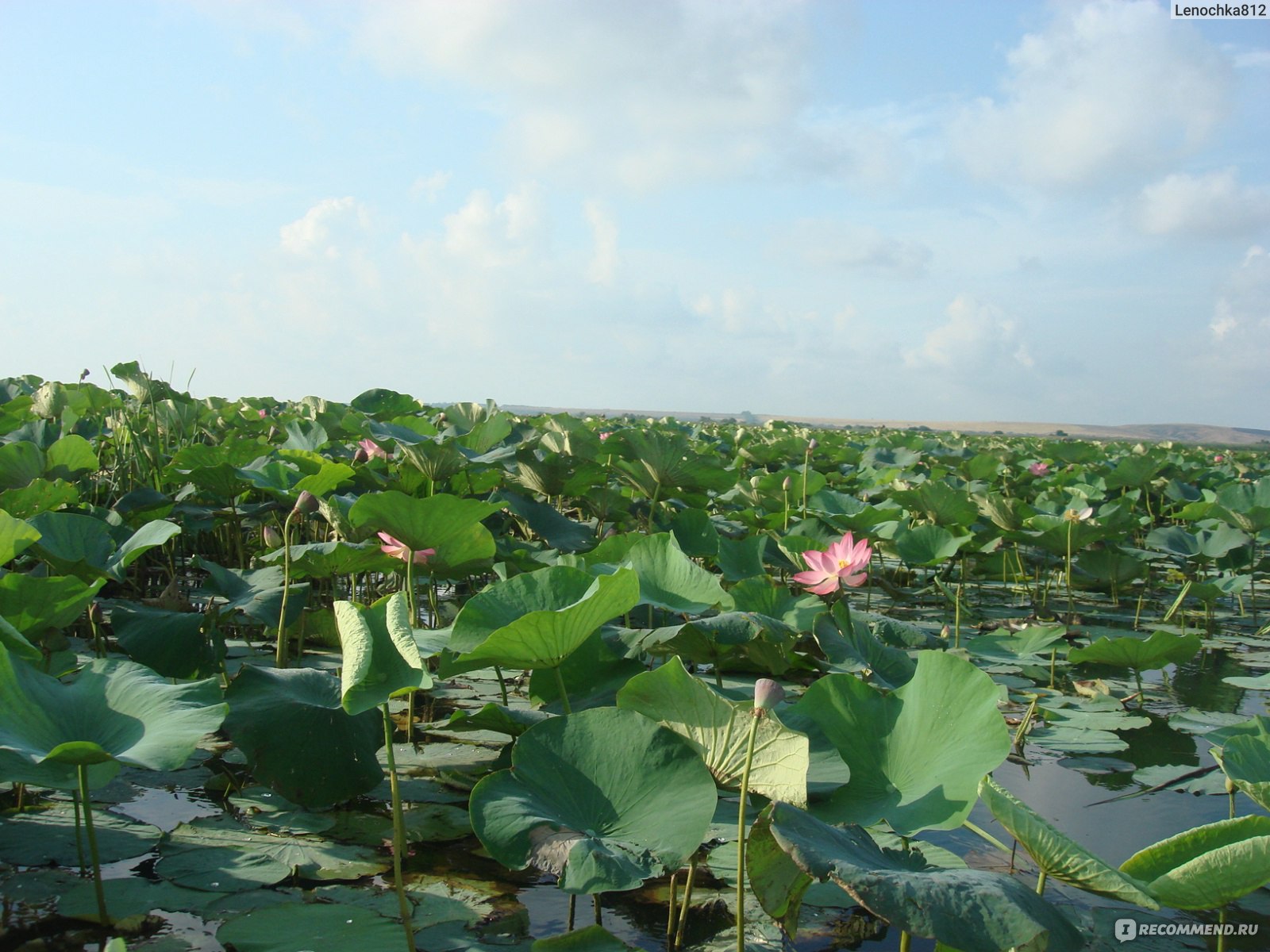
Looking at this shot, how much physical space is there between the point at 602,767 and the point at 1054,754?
1314 mm

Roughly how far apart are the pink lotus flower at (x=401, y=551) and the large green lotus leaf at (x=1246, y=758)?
1.41 m

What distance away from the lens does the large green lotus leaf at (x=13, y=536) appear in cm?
143

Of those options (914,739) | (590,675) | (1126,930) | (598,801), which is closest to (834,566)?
(590,675)

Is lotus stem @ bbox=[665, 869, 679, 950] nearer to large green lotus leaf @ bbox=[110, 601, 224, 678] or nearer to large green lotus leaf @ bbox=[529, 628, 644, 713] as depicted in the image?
large green lotus leaf @ bbox=[529, 628, 644, 713]

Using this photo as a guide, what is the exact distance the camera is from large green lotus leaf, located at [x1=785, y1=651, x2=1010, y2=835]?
108 centimetres

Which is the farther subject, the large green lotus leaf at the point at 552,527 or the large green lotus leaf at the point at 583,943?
the large green lotus leaf at the point at 552,527

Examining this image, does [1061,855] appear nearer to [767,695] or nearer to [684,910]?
[767,695]

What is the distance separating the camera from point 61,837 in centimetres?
129

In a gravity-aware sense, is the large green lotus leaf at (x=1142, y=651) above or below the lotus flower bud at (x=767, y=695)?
below

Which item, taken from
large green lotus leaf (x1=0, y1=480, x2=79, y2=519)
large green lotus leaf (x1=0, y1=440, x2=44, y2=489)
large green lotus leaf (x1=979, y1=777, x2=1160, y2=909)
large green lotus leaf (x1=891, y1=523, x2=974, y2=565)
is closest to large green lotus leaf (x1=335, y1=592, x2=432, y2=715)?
large green lotus leaf (x1=979, y1=777, x2=1160, y2=909)

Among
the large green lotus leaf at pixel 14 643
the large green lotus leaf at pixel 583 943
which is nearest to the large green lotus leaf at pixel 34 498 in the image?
the large green lotus leaf at pixel 14 643

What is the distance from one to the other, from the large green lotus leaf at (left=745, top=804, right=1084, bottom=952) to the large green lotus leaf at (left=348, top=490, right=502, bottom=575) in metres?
0.97

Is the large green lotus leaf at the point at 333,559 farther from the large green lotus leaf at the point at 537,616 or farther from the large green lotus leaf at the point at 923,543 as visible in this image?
the large green lotus leaf at the point at 923,543

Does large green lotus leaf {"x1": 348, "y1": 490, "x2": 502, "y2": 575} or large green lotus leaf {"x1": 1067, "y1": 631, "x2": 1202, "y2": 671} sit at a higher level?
large green lotus leaf {"x1": 348, "y1": 490, "x2": 502, "y2": 575}
